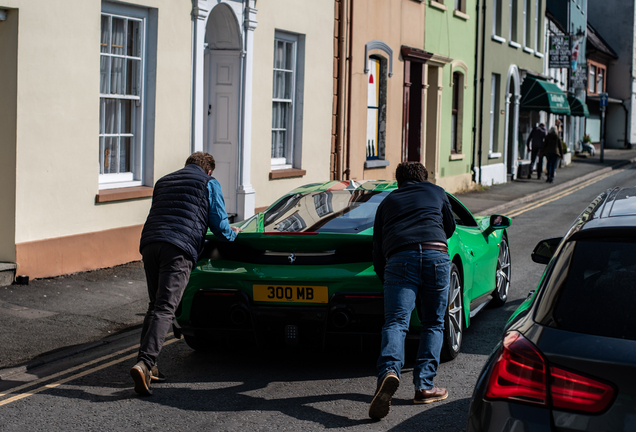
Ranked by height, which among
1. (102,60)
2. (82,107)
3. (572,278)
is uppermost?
(102,60)

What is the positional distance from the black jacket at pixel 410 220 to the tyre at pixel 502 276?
279 cm

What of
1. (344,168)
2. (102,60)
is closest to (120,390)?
(102,60)

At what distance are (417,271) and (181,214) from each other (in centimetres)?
180

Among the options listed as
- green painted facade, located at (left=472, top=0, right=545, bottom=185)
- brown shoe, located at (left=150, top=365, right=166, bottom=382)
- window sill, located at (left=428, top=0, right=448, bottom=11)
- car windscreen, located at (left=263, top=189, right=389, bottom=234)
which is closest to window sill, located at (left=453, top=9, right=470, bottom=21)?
window sill, located at (left=428, top=0, right=448, bottom=11)

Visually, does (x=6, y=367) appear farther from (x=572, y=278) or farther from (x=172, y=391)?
(x=572, y=278)

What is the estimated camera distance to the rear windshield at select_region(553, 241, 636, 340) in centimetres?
296

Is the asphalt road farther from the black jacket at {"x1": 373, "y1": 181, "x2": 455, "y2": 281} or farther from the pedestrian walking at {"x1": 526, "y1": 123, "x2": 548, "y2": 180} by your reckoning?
the pedestrian walking at {"x1": 526, "y1": 123, "x2": 548, "y2": 180}

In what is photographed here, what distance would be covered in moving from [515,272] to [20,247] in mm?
6175

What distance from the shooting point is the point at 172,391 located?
5664 millimetres

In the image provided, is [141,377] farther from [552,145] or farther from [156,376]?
[552,145]

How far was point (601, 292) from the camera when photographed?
10.00 feet

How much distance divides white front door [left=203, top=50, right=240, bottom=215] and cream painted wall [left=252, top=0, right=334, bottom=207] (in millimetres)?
454

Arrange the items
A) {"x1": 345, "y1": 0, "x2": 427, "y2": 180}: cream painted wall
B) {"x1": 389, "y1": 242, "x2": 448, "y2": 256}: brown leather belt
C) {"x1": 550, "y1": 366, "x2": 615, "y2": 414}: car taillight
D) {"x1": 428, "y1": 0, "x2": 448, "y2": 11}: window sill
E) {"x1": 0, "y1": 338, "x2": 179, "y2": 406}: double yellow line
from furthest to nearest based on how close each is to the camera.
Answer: {"x1": 428, "y1": 0, "x2": 448, "y2": 11}: window sill < {"x1": 345, "y1": 0, "x2": 427, "y2": 180}: cream painted wall < {"x1": 0, "y1": 338, "x2": 179, "y2": 406}: double yellow line < {"x1": 389, "y1": 242, "x2": 448, "y2": 256}: brown leather belt < {"x1": 550, "y1": 366, "x2": 615, "y2": 414}: car taillight

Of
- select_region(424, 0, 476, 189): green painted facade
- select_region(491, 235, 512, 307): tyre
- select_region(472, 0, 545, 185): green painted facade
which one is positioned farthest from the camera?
select_region(472, 0, 545, 185): green painted facade
